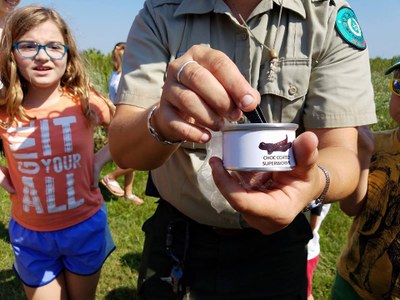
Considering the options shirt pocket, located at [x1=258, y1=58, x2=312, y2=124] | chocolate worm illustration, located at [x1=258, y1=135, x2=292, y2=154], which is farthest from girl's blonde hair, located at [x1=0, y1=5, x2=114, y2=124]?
chocolate worm illustration, located at [x1=258, y1=135, x2=292, y2=154]

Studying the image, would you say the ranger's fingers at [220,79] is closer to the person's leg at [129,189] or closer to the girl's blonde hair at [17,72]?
the girl's blonde hair at [17,72]

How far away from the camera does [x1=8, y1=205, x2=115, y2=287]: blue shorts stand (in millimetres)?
2848

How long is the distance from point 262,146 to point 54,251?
2.09 meters

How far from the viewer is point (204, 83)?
117 cm

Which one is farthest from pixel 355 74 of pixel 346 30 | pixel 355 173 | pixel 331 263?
pixel 331 263

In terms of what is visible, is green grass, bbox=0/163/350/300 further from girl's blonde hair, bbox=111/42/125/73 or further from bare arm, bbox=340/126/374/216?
girl's blonde hair, bbox=111/42/125/73

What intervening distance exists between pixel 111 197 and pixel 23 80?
348 cm

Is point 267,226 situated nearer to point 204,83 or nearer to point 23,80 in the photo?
point 204,83

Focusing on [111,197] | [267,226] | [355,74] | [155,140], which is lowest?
[111,197]

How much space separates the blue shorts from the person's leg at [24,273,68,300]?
3 cm

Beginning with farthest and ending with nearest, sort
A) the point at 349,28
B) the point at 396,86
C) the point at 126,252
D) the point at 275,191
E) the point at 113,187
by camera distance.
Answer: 1. the point at 113,187
2. the point at 126,252
3. the point at 396,86
4. the point at 349,28
5. the point at 275,191

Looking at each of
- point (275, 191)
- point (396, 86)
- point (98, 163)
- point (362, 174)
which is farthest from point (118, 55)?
point (275, 191)

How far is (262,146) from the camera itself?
46.0 inches

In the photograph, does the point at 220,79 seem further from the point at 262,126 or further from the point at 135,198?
the point at 135,198
